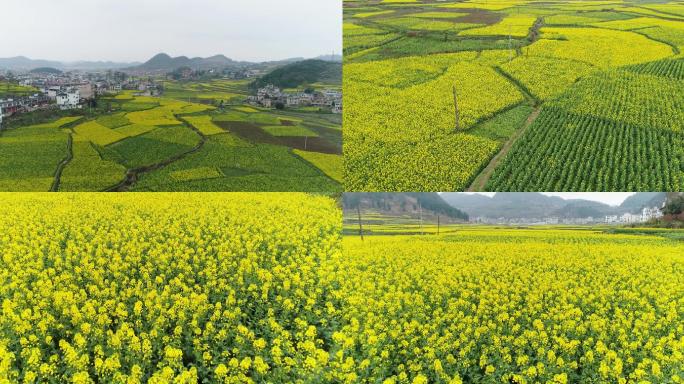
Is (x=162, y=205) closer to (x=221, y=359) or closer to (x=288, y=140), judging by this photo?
(x=221, y=359)

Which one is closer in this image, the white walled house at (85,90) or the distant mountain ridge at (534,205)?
the distant mountain ridge at (534,205)

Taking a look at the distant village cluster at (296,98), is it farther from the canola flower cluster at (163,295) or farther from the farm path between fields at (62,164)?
the canola flower cluster at (163,295)

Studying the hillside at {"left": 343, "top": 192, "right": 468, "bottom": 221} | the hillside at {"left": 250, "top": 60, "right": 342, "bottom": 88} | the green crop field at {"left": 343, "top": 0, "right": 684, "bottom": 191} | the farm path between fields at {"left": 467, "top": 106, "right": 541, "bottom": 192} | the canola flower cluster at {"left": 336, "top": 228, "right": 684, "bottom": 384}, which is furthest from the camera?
the hillside at {"left": 250, "top": 60, "right": 342, "bottom": 88}

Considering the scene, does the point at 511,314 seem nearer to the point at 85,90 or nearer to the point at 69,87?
the point at 85,90

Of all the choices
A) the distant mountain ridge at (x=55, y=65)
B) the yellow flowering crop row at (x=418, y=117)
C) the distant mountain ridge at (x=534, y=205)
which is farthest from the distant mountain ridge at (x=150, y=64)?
the distant mountain ridge at (x=534, y=205)

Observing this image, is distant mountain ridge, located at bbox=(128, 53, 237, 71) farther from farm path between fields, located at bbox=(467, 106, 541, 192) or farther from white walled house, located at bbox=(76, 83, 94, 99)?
farm path between fields, located at bbox=(467, 106, 541, 192)

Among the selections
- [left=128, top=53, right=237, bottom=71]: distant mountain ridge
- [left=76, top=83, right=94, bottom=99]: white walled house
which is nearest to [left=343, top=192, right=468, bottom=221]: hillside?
[left=128, top=53, right=237, bottom=71]: distant mountain ridge

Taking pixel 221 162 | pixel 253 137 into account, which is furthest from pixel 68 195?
pixel 253 137
